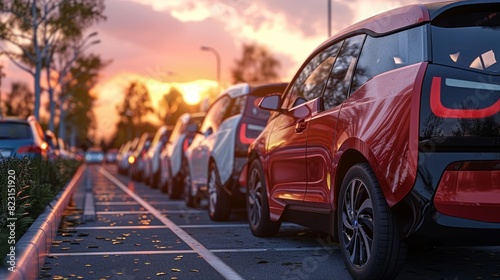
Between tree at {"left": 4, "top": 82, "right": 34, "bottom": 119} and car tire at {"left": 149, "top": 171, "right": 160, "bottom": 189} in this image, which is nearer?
car tire at {"left": 149, "top": 171, "right": 160, "bottom": 189}

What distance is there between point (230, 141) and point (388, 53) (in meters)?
5.05

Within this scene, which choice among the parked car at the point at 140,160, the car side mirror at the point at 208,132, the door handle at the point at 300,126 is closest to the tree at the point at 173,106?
the parked car at the point at 140,160

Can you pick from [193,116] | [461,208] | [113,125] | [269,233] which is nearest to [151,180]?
[193,116]

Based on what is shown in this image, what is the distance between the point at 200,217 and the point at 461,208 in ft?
23.9

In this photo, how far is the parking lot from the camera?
641 centimetres

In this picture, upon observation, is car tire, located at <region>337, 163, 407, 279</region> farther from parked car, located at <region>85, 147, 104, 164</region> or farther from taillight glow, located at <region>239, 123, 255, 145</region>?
parked car, located at <region>85, 147, 104, 164</region>

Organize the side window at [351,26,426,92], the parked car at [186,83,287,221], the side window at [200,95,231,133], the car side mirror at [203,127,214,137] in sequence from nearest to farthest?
the side window at [351,26,426,92], the parked car at [186,83,287,221], the side window at [200,95,231,133], the car side mirror at [203,127,214,137]

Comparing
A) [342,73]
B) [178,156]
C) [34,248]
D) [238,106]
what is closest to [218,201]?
[238,106]

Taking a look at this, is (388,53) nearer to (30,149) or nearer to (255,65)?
(30,149)

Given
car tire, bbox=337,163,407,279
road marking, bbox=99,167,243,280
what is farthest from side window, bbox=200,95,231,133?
car tire, bbox=337,163,407,279

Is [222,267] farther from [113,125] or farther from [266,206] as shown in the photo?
[113,125]

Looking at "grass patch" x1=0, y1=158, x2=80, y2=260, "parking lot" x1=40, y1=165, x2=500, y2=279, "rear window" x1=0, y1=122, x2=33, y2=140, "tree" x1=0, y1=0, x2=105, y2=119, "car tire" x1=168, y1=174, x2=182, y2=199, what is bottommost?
"parking lot" x1=40, y1=165, x2=500, y2=279

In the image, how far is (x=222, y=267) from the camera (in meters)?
6.76

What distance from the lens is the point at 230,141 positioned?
35.4 ft
